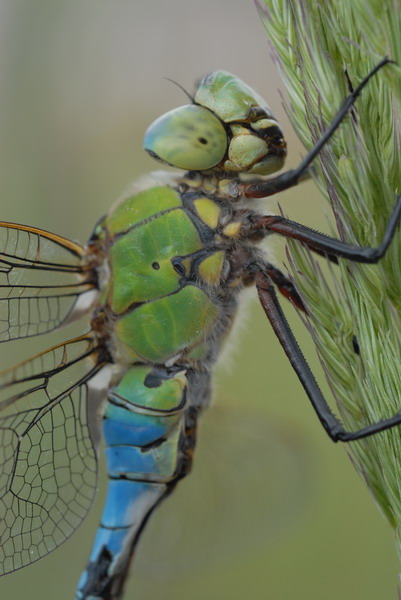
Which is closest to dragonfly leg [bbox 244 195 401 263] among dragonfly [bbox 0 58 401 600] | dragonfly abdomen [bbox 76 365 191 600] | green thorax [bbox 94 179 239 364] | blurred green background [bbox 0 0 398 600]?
dragonfly [bbox 0 58 401 600]

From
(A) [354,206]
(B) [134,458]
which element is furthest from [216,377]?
(A) [354,206]

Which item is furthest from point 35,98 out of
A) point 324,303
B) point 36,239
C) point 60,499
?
point 324,303

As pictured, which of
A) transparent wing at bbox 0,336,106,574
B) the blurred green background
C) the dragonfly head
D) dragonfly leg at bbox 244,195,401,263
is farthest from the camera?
the blurred green background

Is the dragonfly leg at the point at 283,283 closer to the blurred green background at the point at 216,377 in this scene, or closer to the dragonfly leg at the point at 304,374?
the dragonfly leg at the point at 304,374

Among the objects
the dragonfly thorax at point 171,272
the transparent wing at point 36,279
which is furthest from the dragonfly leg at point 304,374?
the transparent wing at point 36,279

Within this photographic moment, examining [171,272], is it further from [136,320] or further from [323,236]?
[323,236]

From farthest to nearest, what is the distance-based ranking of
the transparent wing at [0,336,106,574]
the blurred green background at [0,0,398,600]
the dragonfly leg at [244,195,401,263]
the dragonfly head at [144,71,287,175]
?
the blurred green background at [0,0,398,600] → the transparent wing at [0,336,106,574] → the dragonfly head at [144,71,287,175] → the dragonfly leg at [244,195,401,263]

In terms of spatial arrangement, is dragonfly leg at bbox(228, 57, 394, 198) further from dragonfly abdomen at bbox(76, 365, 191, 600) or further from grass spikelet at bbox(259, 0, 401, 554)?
dragonfly abdomen at bbox(76, 365, 191, 600)

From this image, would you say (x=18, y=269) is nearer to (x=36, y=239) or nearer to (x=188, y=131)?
(x=36, y=239)
